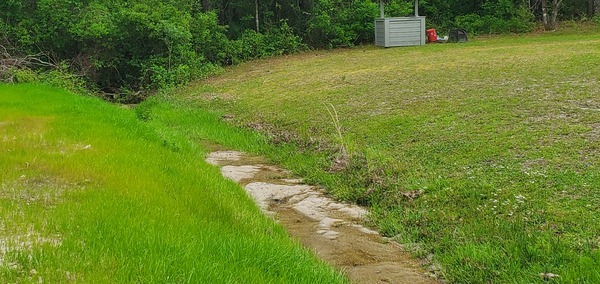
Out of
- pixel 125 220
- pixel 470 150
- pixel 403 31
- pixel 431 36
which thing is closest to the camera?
pixel 125 220

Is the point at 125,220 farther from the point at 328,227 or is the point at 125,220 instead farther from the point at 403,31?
the point at 403,31

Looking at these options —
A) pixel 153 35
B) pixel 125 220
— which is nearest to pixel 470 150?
pixel 125 220

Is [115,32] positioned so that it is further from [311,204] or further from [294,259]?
[294,259]

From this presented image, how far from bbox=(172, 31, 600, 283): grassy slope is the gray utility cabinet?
7.46 m

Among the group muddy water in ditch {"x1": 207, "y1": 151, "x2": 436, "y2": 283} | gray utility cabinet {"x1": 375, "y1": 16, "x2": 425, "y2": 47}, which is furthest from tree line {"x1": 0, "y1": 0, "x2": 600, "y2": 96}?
muddy water in ditch {"x1": 207, "y1": 151, "x2": 436, "y2": 283}

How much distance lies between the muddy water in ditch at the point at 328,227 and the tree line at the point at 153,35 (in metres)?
9.77

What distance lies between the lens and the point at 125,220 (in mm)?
3742

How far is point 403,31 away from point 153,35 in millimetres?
9084

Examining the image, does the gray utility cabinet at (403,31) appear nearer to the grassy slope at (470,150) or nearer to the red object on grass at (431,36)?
the red object on grass at (431,36)

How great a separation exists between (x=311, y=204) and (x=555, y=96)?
15.1 feet

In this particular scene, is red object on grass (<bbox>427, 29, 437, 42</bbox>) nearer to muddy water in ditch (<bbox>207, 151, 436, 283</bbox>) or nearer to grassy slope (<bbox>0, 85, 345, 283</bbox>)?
muddy water in ditch (<bbox>207, 151, 436, 283</bbox>)

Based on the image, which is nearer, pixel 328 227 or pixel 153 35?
pixel 328 227

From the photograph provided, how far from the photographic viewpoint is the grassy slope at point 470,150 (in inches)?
154

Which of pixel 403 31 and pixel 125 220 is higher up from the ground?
pixel 403 31
